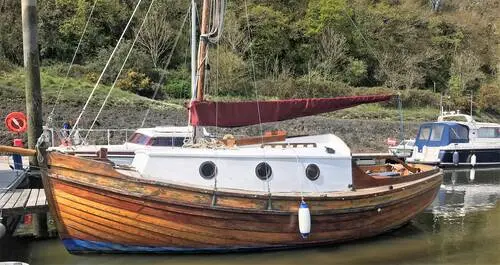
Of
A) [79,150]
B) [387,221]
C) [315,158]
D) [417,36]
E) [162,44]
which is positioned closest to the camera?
[315,158]

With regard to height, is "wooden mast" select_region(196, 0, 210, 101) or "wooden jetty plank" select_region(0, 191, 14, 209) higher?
"wooden mast" select_region(196, 0, 210, 101)

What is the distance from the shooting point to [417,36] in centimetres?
5266

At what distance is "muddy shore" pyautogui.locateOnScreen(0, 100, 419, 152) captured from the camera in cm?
2527

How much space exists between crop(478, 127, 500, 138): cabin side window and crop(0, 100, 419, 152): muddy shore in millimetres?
5177

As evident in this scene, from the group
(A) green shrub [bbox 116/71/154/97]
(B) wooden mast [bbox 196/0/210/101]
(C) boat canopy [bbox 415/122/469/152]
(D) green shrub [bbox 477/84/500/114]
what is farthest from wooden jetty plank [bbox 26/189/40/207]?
(D) green shrub [bbox 477/84/500/114]

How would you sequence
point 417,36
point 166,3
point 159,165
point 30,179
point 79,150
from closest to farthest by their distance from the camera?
point 159,165 < point 30,179 < point 79,150 < point 166,3 < point 417,36

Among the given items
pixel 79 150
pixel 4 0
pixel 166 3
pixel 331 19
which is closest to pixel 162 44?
pixel 166 3

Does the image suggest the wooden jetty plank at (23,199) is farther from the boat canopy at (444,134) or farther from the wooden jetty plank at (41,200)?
the boat canopy at (444,134)

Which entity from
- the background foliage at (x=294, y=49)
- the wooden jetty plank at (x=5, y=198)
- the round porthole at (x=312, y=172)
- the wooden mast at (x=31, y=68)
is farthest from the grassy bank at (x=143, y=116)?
the round porthole at (x=312, y=172)

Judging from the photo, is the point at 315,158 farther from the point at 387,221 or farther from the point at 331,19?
the point at 331,19

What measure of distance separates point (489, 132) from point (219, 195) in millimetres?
21078

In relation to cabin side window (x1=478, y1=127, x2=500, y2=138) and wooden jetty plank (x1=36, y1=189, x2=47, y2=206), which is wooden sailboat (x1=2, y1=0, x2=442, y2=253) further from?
cabin side window (x1=478, y1=127, x2=500, y2=138)

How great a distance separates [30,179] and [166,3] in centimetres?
A: 2988

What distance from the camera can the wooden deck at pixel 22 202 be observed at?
10.5 meters
